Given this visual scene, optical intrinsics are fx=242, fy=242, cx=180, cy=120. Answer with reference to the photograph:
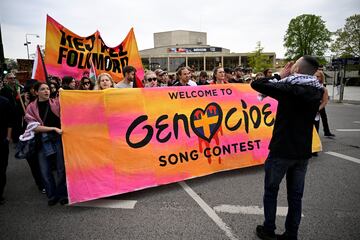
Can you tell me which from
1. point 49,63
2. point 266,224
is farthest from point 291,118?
point 49,63

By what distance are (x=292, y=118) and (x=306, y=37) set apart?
5915 cm

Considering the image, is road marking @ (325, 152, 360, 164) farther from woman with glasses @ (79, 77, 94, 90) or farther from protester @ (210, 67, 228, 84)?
woman with glasses @ (79, 77, 94, 90)

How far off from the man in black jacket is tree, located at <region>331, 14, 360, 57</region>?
4872 cm

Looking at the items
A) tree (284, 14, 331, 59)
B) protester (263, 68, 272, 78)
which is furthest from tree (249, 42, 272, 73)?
protester (263, 68, 272, 78)

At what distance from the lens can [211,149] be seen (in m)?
4.17

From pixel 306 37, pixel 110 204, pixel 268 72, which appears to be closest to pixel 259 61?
pixel 306 37

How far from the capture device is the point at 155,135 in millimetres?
3830

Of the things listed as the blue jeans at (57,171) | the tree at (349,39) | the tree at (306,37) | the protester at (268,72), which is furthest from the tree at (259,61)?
the blue jeans at (57,171)

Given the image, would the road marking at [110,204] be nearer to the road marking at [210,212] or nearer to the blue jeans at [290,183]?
the road marking at [210,212]

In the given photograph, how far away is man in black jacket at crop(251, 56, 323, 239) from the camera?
7.23 feet

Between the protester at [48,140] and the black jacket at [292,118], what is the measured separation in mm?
2831

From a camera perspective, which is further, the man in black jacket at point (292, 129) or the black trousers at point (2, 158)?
the black trousers at point (2, 158)

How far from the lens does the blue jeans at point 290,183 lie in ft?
7.74

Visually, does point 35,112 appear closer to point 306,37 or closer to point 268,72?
point 268,72
